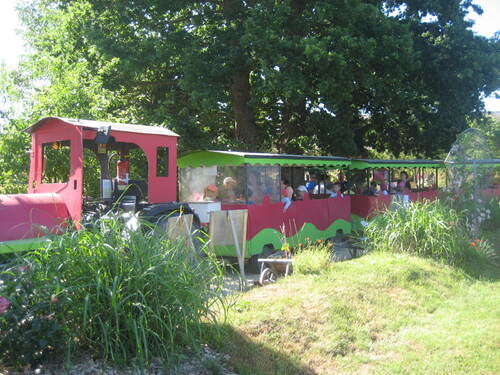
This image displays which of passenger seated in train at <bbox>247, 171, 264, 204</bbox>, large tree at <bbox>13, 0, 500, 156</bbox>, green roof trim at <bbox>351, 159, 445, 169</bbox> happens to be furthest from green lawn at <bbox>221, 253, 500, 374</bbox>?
large tree at <bbox>13, 0, 500, 156</bbox>

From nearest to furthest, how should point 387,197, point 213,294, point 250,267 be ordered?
1. point 213,294
2. point 250,267
3. point 387,197

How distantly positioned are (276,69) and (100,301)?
1184 cm

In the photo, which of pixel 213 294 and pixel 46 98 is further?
pixel 46 98

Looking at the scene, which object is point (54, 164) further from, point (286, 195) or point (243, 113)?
point (243, 113)

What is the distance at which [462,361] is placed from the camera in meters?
4.93

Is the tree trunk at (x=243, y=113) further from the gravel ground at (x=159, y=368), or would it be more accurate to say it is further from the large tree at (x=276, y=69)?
the gravel ground at (x=159, y=368)

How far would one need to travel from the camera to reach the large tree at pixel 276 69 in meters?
14.6

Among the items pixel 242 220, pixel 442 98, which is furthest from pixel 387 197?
pixel 242 220

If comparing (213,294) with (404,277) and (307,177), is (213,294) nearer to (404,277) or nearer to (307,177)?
(404,277)

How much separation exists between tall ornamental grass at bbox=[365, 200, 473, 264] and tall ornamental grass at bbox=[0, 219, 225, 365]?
5.56 m

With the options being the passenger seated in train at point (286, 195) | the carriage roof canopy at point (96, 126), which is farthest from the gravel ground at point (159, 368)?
the passenger seated in train at point (286, 195)

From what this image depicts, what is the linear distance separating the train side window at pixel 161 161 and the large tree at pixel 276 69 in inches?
169

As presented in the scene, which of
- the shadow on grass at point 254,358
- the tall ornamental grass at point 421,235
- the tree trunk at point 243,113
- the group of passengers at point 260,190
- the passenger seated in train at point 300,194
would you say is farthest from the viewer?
the tree trunk at point 243,113

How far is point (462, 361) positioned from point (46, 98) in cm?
1062
